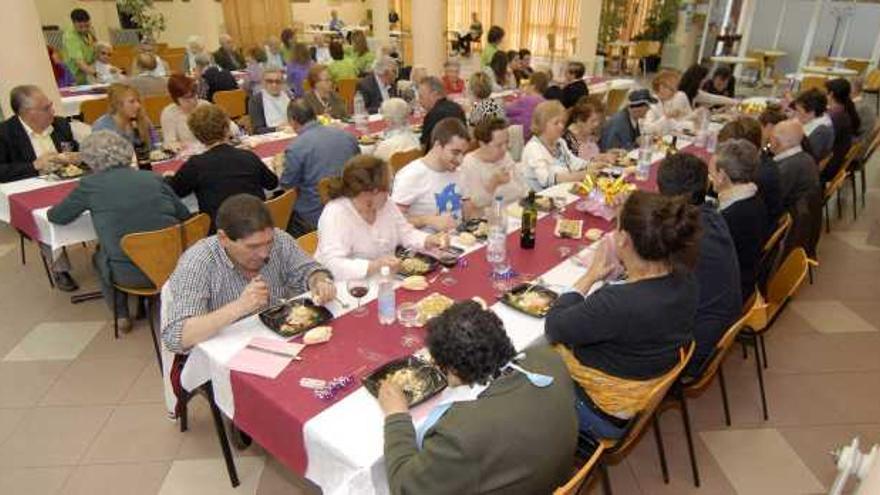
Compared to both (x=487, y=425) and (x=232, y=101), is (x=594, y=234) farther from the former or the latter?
(x=232, y=101)

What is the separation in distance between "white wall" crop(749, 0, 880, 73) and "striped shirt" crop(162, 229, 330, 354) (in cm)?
1589

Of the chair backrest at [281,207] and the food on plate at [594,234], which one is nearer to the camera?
the food on plate at [594,234]

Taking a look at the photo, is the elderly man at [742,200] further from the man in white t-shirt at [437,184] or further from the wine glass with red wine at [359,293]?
the wine glass with red wine at [359,293]

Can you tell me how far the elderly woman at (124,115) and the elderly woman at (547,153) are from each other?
3425mm

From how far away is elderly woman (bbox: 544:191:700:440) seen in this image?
200 cm

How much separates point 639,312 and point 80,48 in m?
9.50

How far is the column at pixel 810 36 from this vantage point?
13.3 meters

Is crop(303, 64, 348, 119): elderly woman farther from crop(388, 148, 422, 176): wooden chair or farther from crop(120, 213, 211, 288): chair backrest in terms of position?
crop(120, 213, 211, 288): chair backrest

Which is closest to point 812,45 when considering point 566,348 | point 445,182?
point 445,182

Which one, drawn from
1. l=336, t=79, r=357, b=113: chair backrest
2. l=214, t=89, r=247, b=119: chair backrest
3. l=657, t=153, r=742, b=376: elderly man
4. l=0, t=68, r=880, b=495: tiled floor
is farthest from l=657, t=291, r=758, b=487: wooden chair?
l=336, t=79, r=357, b=113: chair backrest

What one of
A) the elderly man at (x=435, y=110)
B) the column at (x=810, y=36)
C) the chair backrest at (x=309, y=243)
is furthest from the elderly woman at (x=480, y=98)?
the column at (x=810, y=36)

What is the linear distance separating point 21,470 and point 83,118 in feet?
16.6

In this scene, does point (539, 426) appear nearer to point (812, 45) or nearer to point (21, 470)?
point (21, 470)

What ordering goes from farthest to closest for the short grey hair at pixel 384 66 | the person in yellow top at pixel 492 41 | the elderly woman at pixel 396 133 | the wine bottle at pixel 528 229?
the person in yellow top at pixel 492 41 < the short grey hair at pixel 384 66 < the elderly woman at pixel 396 133 < the wine bottle at pixel 528 229
